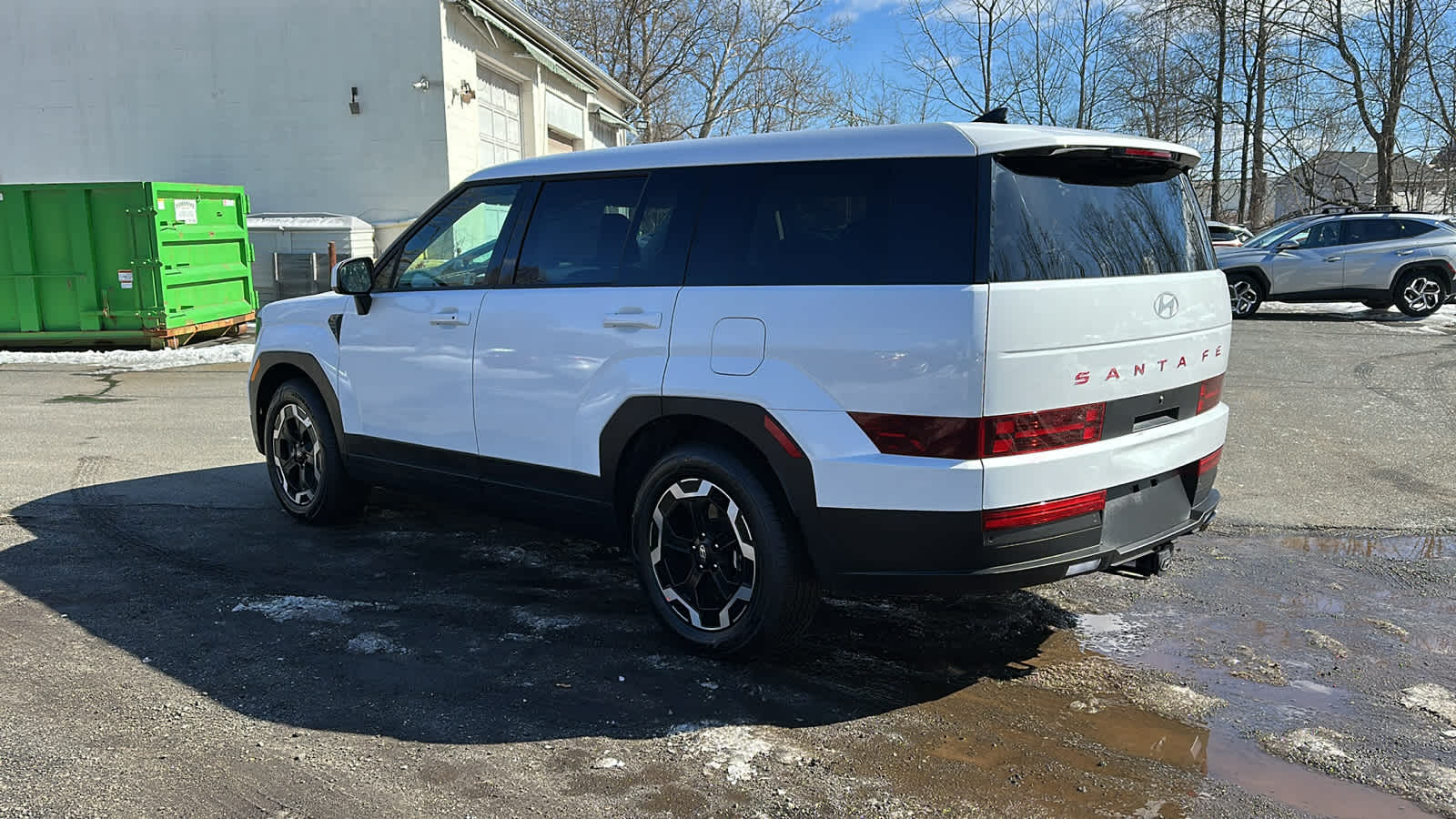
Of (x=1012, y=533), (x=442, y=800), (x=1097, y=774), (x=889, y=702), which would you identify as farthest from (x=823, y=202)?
(x=442, y=800)

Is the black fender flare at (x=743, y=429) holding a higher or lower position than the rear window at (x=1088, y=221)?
lower

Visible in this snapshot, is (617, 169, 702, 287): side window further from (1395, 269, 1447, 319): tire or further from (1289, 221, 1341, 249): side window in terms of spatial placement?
(1395, 269, 1447, 319): tire

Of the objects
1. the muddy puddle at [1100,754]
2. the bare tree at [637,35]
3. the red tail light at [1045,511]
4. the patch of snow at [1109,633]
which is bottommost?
the muddy puddle at [1100,754]

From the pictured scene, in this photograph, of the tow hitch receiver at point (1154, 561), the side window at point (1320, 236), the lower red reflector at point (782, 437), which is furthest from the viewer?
the side window at point (1320, 236)

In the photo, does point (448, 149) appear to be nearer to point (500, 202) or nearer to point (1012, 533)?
point (500, 202)

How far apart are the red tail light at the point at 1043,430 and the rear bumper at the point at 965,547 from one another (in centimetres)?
23

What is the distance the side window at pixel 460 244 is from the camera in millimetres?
4844

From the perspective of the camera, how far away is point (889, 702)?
3711 millimetres

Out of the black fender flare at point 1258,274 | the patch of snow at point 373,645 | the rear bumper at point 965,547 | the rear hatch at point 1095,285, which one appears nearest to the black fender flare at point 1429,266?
the black fender flare at point 1258,274

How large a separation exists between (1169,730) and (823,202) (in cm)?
209

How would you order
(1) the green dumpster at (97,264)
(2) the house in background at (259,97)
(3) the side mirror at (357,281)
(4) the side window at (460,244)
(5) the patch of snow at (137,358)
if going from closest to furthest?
(4) the side window at (460,244) < (3) the side mirror at (357,281) < (5) the patch of snow at (137,358) < (1) the green dumpster at (97,264) < (2) the house in background at (259,97)

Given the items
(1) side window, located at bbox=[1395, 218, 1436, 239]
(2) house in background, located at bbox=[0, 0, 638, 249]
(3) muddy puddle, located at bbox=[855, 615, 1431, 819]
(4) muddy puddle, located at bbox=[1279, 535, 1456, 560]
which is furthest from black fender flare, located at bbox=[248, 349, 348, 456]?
(1) side window, located at bbox=[1395, 218, 1436, 239]

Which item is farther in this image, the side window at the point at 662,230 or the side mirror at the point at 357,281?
the side mirror at the point at 357,281

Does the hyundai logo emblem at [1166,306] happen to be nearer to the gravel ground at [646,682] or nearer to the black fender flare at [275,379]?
the gravel ground at [646,682]
